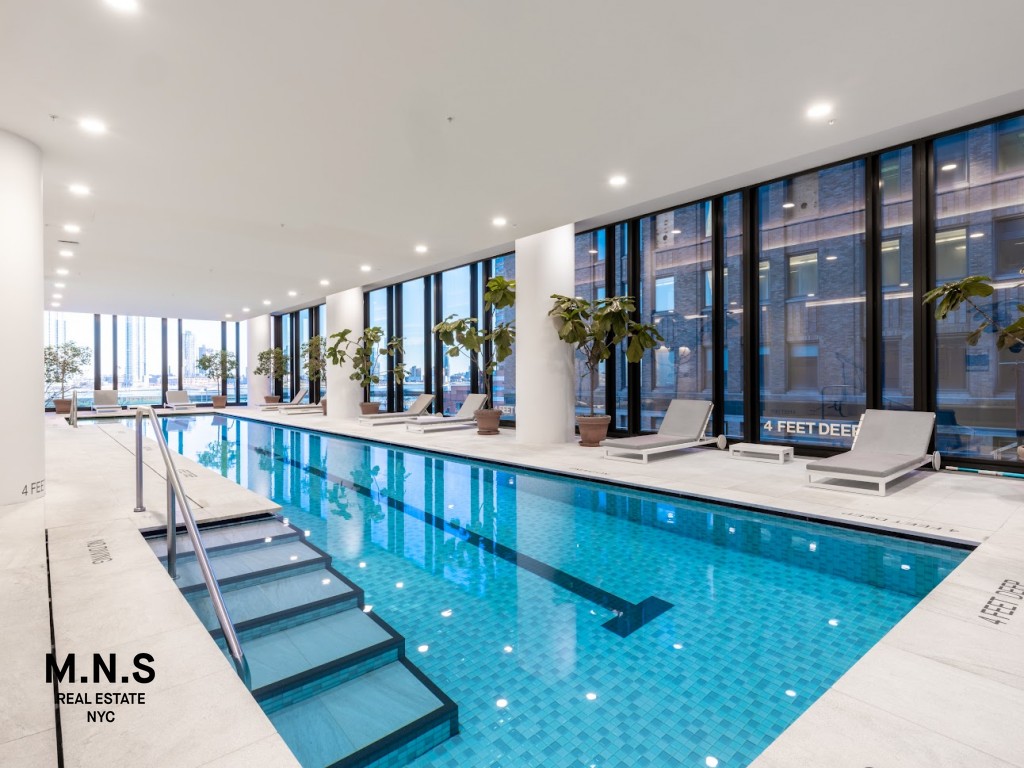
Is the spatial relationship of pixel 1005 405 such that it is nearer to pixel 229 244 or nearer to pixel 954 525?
pixel 954 525

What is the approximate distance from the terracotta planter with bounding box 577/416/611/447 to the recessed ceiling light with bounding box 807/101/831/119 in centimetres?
470

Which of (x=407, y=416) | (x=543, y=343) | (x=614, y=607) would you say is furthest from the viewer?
(x=407, y=416)

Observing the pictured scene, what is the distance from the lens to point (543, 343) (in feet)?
28.7

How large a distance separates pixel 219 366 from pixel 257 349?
8.03 ft

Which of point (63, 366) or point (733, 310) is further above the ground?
point (733, 310)

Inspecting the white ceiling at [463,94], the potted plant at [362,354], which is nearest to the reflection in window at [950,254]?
the white ceiling at [463,94]

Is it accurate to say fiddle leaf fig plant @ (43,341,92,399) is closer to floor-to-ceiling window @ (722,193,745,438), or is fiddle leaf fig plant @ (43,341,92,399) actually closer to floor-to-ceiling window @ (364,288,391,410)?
floor-to-ceiling window @ (364,288,391,410)

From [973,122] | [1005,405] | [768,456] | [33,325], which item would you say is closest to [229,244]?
[33,325]

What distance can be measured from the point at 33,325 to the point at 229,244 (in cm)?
496

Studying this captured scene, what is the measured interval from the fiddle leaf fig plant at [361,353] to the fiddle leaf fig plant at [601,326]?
6731 millimetres

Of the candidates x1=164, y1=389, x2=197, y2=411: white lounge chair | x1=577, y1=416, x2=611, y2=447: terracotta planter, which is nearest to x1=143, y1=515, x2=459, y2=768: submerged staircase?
x1=577, y1=416, x2=611, y2=447: terracotta planter

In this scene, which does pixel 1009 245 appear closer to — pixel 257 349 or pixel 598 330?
pixel 598 330

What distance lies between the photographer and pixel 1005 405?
595 cm

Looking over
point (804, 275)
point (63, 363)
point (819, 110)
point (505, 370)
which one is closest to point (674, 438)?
point (804, 275)
